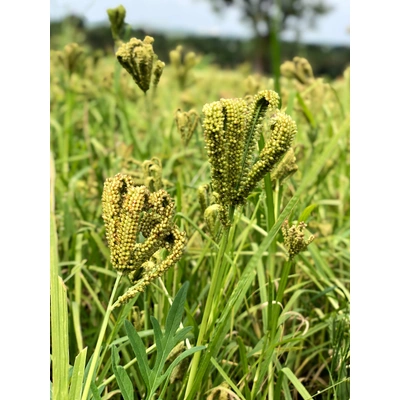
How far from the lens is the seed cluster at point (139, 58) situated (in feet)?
1.83

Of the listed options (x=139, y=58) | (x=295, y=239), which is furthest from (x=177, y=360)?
(x=139, y=58)

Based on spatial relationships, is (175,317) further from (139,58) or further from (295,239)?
(139,58)

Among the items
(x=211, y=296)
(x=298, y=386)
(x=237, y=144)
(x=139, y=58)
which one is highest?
(x=139, y=58)

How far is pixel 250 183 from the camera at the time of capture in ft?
1.31

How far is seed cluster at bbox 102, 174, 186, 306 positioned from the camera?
393 mm

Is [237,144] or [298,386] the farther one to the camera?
[298,386]

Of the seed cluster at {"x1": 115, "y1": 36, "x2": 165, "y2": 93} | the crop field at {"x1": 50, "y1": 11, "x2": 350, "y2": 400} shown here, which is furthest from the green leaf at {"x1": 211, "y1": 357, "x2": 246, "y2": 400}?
the seed cluster at {"x1": 115, "y1": 36, "x2": 165, "y2": 93}

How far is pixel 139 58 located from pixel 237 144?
0.21 m

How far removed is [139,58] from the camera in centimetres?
56

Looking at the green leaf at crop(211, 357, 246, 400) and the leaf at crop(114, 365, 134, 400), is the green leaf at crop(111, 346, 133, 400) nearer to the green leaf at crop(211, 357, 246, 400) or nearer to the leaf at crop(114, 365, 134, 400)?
the leaf at crop(114, 365, 134, 400)

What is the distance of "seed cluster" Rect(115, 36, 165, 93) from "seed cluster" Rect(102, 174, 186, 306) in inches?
7.6

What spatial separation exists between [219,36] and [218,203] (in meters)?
12.4

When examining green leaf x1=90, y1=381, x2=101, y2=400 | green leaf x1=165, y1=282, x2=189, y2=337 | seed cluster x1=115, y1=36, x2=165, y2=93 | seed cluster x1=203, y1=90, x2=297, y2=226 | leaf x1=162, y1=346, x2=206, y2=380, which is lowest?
green leaf x1=90, y1=381, x2=101, y2=400
